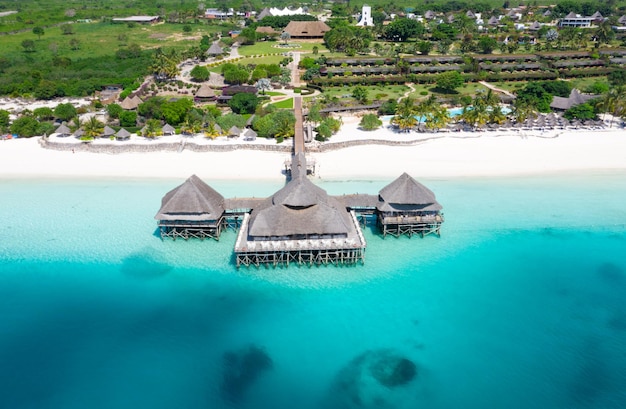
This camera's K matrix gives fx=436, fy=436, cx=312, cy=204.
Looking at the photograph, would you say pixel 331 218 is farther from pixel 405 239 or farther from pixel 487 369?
pixel 487 369

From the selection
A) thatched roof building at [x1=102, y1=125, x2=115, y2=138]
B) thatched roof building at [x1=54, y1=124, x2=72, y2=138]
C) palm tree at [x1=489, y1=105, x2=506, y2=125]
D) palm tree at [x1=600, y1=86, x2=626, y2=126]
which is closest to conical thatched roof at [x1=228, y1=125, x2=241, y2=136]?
thatched roof building at [x1=102, y1=125, x2=115, y2=138]

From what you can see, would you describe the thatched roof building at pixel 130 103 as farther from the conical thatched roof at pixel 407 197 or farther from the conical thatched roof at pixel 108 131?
the conical thatched roof at pixel 407 197

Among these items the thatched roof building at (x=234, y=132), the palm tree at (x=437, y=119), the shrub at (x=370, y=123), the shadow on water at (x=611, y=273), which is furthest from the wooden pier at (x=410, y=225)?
the thatched roof building at (x=234, y=132)

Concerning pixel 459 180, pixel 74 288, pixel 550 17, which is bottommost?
pixel 74 288

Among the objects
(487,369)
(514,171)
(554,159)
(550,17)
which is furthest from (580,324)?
(550,17)

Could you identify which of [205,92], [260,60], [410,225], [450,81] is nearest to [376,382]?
[410,225]

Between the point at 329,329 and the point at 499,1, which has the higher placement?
the point at 499,1

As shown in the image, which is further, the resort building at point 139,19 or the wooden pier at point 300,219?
the resort building at point 139,19

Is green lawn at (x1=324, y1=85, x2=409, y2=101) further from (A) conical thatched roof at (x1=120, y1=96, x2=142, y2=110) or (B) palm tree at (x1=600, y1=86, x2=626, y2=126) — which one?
(A) conical thatched roof at (x1=120, y1=96, x2=142, y2=110)
